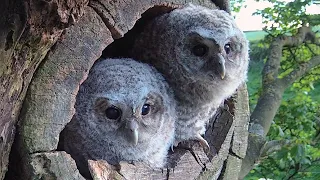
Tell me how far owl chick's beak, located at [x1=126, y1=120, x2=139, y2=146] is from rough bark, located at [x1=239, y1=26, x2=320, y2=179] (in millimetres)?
652

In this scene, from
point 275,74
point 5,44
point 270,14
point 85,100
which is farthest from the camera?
point 270,14

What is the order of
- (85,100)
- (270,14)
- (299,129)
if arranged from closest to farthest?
(85,100)
(299,129)
(270,14)

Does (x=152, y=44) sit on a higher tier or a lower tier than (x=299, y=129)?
lower

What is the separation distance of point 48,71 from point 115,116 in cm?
21

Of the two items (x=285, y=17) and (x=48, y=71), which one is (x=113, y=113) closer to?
(x=48, y=71)

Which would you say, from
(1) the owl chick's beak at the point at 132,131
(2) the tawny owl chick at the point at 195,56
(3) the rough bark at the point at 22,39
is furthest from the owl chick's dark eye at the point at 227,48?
(3) the rough bark at the point at 22,39

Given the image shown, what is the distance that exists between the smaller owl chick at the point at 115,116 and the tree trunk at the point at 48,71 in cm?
6

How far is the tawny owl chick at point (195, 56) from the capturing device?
1108 millimetres

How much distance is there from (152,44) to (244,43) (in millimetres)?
225

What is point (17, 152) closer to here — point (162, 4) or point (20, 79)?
point (20, 79)

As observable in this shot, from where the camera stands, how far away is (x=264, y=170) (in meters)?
2.55

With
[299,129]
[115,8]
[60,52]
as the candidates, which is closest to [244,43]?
[115,8]

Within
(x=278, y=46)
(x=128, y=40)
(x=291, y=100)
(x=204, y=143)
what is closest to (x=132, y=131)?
(x=204, y=143)

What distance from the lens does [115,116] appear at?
3.41 ft
